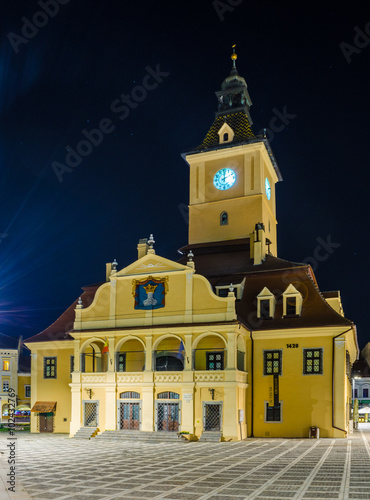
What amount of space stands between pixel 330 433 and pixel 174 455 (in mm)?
13447

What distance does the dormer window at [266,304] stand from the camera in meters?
36.8

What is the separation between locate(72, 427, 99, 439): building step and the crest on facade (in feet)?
27.6

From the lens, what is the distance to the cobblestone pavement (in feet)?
47.6

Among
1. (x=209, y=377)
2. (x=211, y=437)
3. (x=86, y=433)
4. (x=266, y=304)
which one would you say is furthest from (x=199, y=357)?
(x=86, y=433)

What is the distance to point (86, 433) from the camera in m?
34.9

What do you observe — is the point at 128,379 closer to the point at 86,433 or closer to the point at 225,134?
the point at 86,433

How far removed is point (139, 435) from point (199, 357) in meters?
6.51

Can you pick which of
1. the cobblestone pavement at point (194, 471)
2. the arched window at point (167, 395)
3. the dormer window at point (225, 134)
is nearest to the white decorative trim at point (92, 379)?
the arched window at point (167, 395)

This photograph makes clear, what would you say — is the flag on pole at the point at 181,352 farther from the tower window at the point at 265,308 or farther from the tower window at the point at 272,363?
the tower window at the point at 265,308

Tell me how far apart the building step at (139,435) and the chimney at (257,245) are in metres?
14.7

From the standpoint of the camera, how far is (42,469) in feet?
62.4

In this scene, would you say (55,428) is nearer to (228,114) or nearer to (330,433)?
(330,433)

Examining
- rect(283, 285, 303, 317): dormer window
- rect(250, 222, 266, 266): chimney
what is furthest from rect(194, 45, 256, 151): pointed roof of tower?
rect(283, 285, 303, 317): dormer window

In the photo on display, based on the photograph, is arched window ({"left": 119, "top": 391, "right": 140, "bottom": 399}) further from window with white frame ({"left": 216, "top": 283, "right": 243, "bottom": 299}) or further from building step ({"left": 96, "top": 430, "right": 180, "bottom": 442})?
window with white frame ({"left": 216, "top": 283, "right": 243, "bottom": 299})
